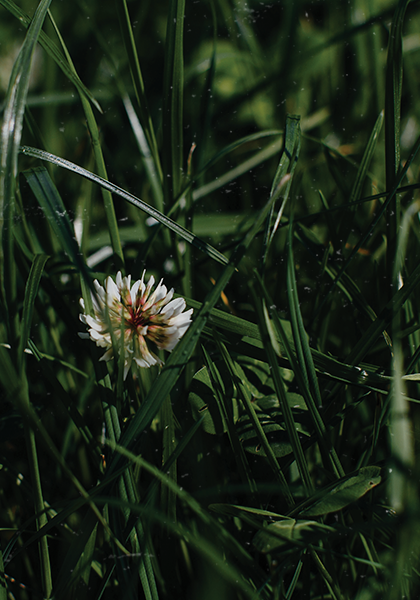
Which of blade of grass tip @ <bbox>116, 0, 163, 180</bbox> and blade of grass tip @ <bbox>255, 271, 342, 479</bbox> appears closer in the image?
blade of grass tip @ <bbox>255, 271, 342, 479</bbox>

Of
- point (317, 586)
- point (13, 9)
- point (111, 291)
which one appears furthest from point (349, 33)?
point (317, 586)

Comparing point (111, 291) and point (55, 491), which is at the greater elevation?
point (111, 291)

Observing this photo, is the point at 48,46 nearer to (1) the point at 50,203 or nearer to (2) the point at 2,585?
(1) the point at 50,203

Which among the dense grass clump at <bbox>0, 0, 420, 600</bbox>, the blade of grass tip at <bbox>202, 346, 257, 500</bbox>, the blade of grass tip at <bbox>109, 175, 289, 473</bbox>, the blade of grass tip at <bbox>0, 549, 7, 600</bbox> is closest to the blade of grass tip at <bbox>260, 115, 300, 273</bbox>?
the dense grass clump at <bbox>0, 0, 420, 600</bbox>

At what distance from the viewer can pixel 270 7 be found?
207 centimetres

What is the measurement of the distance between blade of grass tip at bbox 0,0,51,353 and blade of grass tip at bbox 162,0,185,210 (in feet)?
0.90

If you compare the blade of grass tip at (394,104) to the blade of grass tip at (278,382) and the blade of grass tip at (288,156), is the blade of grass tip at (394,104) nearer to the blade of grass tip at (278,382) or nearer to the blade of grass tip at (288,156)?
the blade of grass tip at (288,156)

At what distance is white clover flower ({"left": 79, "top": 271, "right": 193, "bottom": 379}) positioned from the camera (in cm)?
54

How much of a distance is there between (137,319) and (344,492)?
0.35m

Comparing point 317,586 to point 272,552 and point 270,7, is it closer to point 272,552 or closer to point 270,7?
point 272,552

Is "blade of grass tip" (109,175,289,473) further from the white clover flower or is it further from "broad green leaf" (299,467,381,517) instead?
"broad green leaf" (299,467,381,517)

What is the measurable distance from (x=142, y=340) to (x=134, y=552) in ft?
0.87

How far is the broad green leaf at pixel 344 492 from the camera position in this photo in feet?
1.57

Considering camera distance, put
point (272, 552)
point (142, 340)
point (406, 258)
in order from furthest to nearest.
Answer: point (406, 258) < point (142, 340) < point (272, 552)
